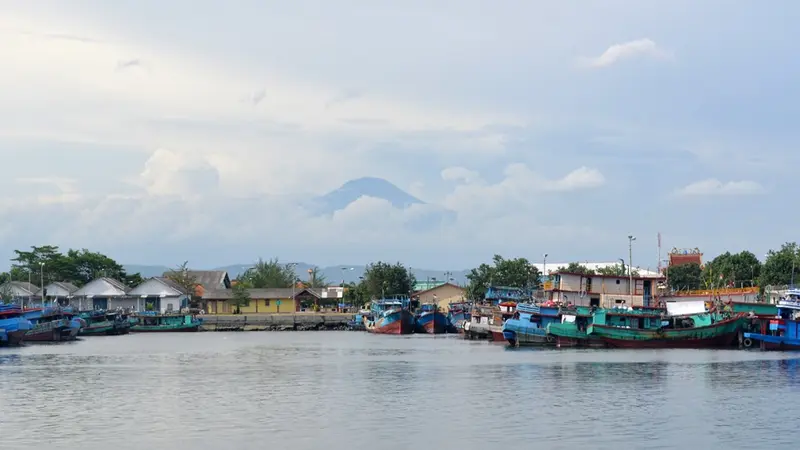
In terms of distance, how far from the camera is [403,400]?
156ft

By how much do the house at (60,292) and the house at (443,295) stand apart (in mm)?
47693

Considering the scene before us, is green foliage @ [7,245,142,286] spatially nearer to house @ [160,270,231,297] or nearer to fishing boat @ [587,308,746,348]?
house @ [160,270,231,297]

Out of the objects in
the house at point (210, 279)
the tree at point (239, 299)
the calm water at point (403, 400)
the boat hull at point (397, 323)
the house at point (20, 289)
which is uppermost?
the house at point (210, 279)

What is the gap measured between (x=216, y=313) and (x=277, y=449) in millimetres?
121450

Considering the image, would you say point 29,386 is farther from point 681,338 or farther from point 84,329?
point 84,329

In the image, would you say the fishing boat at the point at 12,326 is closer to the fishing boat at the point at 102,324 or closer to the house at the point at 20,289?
the fishing boat at the point at 102,324

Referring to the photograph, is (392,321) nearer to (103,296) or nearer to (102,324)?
(102,324)

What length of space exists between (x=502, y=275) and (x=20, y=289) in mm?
65928

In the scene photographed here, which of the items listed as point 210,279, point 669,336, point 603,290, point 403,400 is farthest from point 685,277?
point 403,400

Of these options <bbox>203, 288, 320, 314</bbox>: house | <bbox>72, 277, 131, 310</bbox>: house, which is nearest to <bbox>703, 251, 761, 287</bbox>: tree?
<bbox>203, 288, 320, 314</bbox>: house

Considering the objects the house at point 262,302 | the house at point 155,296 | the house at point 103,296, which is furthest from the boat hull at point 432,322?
the house at point 103,296

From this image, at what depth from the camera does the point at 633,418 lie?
4103 cm

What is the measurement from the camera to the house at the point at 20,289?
468 feet

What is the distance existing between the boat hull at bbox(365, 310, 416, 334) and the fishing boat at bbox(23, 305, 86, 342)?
32.2 metres
